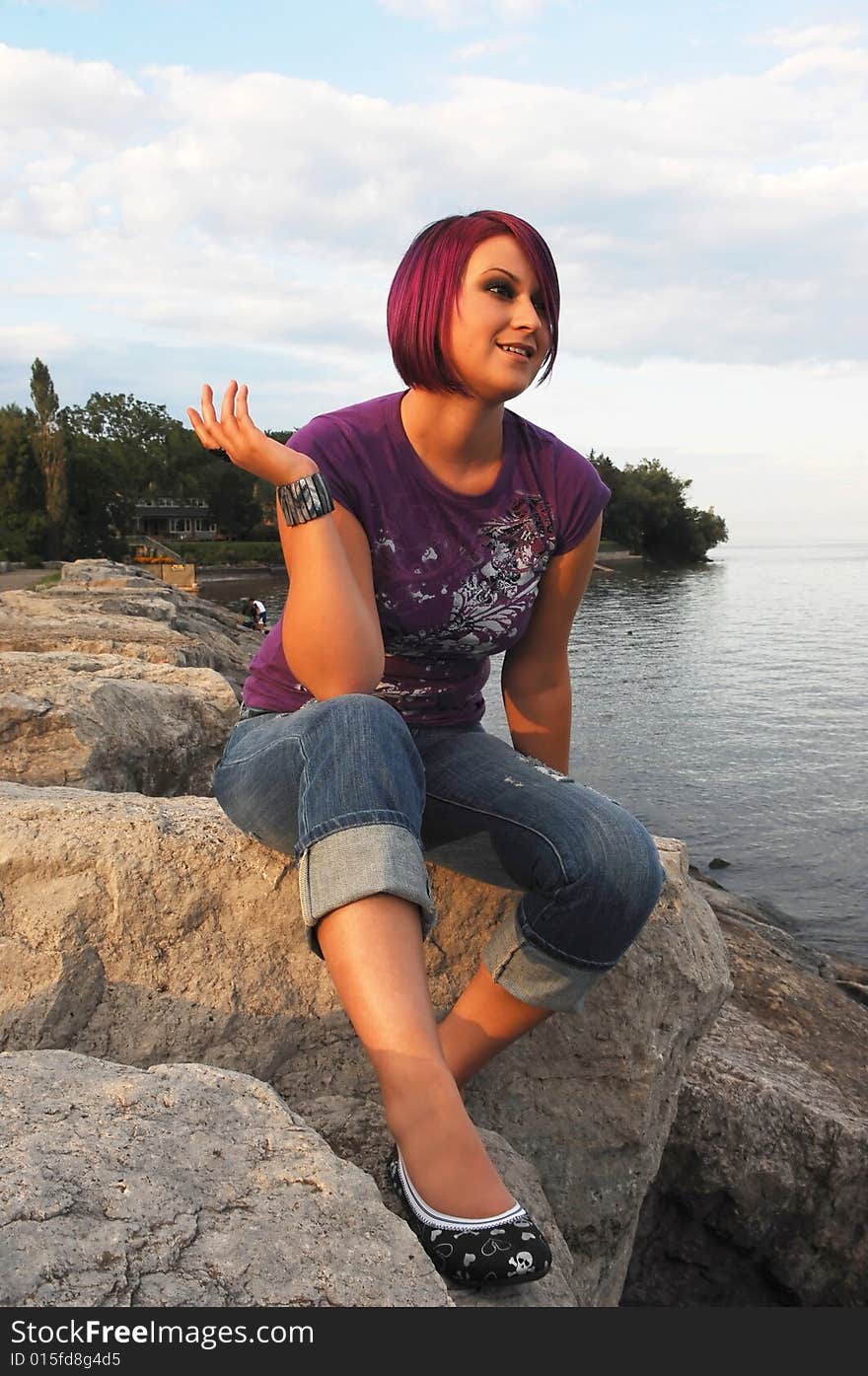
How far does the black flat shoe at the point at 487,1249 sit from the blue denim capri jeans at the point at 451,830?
21.2 inches

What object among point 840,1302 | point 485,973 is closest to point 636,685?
point 840,1302

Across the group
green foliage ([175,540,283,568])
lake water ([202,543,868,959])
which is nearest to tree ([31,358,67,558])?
green foliage ([175,540,283,568])

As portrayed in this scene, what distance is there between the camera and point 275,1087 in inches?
108

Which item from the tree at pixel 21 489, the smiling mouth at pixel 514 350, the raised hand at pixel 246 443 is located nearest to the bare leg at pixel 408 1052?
the raised hand at pixel 246 443

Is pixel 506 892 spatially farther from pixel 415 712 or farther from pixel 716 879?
pixel 716 879

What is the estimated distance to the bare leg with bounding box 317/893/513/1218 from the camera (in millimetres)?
2057

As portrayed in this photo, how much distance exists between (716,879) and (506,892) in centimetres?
899

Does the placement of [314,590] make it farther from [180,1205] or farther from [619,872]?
[180,1205]

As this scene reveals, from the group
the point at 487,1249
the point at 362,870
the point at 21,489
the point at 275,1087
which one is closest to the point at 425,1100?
the point at 487,1249

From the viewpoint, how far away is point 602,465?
98.1 meters

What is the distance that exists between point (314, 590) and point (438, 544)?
1.66ft

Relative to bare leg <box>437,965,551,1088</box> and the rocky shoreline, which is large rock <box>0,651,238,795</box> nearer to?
the rocky shoreline

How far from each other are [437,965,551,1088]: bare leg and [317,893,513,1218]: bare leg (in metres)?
0.46

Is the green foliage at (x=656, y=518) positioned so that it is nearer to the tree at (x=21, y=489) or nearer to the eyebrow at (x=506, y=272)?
the tree at (x=21, y=489)
